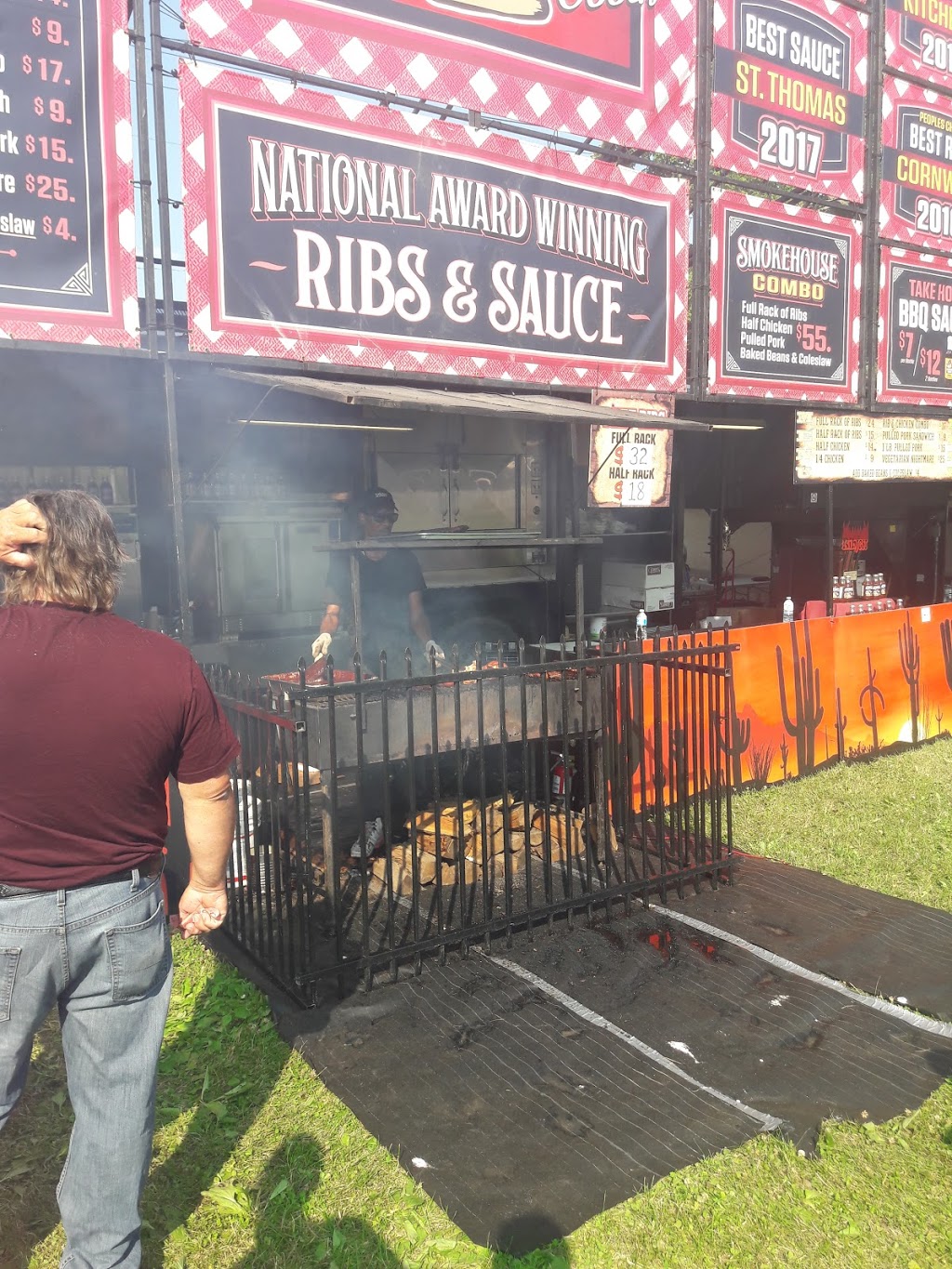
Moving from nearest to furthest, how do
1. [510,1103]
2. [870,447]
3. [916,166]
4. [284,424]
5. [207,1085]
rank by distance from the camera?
[510,1103] → [207,1085] → [284,424] → [916,166] → [870,447]

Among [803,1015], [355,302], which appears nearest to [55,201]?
[355,302]

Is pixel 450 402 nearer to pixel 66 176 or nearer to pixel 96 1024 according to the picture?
pixel 66 176

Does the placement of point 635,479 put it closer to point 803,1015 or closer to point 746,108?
point 746,108

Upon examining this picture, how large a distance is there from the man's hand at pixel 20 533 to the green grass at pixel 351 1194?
2.24 m

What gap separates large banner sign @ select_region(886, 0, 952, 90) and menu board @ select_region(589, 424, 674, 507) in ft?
20.0

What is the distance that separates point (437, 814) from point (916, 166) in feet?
36.3

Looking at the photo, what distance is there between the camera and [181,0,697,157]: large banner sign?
664 cm

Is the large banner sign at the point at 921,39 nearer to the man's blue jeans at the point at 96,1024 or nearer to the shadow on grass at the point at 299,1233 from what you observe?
the man's blue jeans at the point at 96,1024

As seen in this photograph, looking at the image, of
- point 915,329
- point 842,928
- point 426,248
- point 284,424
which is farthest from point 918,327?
point 842,928

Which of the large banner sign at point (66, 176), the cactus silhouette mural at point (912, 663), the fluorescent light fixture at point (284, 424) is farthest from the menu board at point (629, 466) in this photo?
the large banner sign at point (66, 176)

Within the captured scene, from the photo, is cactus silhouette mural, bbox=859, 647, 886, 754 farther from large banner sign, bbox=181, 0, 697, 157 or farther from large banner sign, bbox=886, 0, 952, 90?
large banner sign, bbox=886, 0, 952, 90

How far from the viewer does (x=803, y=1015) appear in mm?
4293

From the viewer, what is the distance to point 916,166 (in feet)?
37.3

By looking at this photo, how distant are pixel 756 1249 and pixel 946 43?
45.5 feet
